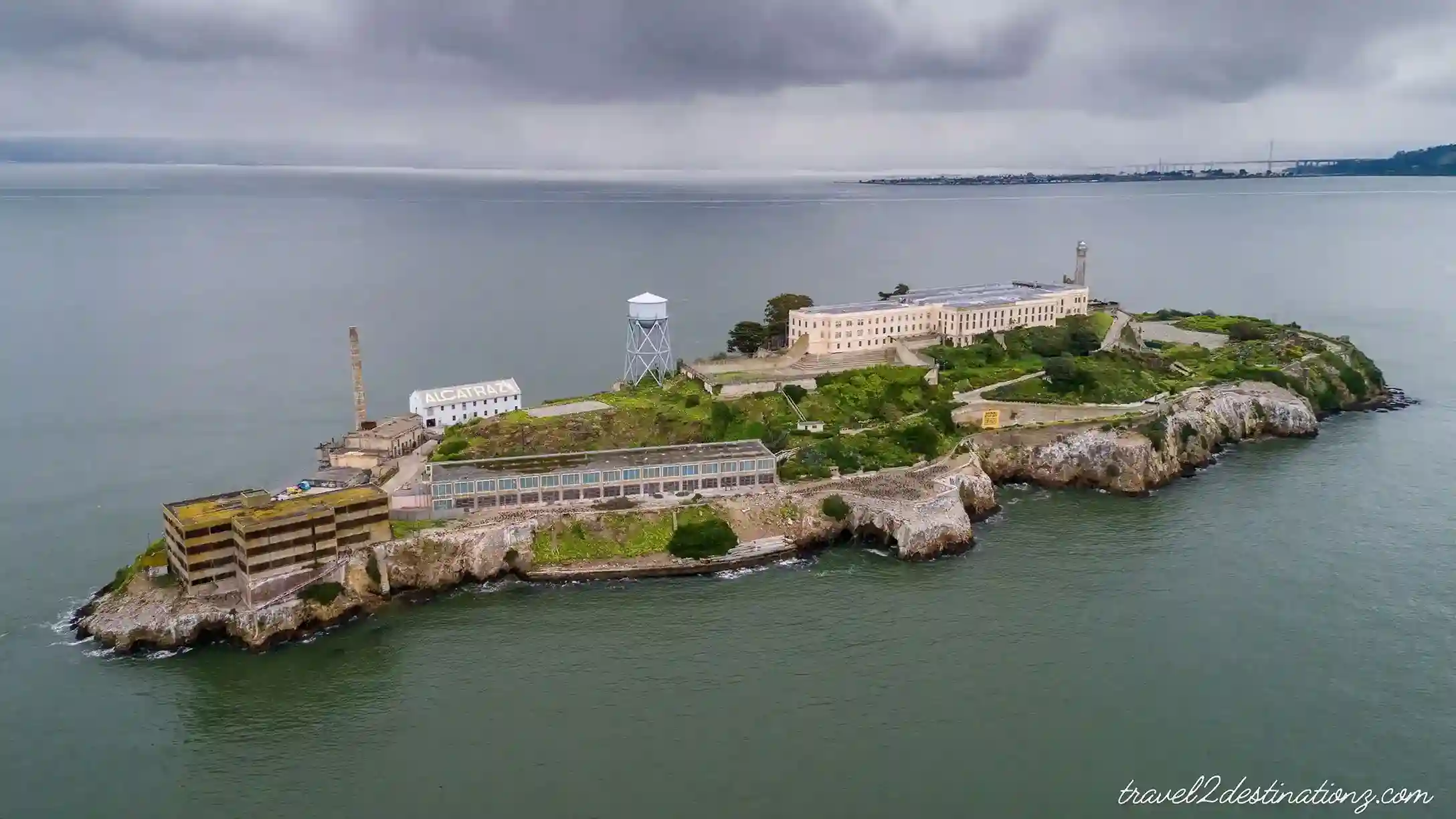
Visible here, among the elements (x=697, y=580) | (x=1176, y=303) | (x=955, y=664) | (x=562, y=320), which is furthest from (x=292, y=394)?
(x=1176, y=303)

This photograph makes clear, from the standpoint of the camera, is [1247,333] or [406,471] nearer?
[406,471]

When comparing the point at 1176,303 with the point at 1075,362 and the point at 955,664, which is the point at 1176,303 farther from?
the point at 955,664

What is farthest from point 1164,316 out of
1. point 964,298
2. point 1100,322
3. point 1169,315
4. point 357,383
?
point 357,383

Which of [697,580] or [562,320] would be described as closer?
[697,580]

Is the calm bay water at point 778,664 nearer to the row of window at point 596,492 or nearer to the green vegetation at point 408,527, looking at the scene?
the green vegetation at point 408,527

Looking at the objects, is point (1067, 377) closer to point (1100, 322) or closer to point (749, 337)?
point (1100, 322)

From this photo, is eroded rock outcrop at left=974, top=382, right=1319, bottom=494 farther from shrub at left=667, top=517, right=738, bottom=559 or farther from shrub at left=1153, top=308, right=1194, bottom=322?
shrub at left=1153, top=308, right=1194, bottom=322

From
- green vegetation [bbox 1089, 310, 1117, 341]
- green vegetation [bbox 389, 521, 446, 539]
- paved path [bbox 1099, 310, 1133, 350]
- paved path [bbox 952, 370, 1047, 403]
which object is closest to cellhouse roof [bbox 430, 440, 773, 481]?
green vegetation [bbox 389, 521, 446, 539]
